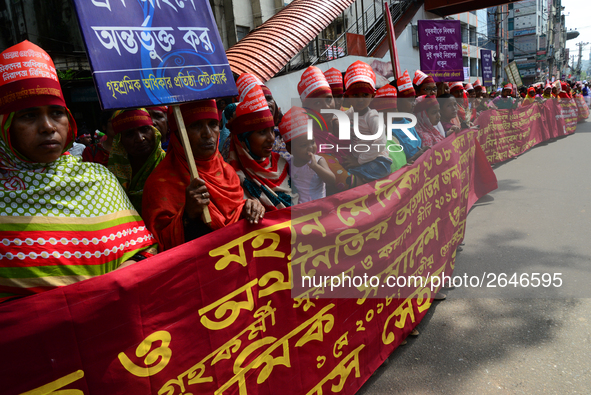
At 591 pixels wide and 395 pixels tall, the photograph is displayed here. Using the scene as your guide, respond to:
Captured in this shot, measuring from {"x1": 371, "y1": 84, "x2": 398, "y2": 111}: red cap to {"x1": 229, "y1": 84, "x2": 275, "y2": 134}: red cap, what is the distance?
77.1 inches

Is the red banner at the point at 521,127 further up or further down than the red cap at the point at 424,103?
further down

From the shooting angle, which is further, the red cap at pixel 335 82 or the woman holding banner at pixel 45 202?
the red cap at pixel 335 82

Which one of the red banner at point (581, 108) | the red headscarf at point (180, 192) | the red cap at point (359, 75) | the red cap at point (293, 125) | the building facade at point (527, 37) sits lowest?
the red banner at point (581, 108)

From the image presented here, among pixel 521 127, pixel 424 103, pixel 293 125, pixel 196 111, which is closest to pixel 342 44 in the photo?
pixel 521 127

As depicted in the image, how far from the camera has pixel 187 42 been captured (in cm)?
190

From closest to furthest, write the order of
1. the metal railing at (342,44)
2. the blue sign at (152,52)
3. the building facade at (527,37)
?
the blue sign at (152,52)
the metal railing at (342,44)
the building facade at (527,37)

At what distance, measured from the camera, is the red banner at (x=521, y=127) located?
9031mm

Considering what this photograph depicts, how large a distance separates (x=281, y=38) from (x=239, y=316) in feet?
30.7

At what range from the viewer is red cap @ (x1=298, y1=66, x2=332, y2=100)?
3.73 meters

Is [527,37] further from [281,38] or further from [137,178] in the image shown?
[137,178]

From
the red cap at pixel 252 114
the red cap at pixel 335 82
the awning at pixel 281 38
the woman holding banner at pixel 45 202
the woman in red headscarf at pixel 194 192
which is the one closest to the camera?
the woman holding banner at pixel 45 202

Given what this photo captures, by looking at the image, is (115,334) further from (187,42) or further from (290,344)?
(187,42)

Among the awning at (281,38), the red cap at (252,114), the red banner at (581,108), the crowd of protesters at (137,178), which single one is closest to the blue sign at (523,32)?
the red banner at (581,108)

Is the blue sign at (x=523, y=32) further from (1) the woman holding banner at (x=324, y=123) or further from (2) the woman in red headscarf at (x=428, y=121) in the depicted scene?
(1) the woman holding banner at (x=324, y=123)
